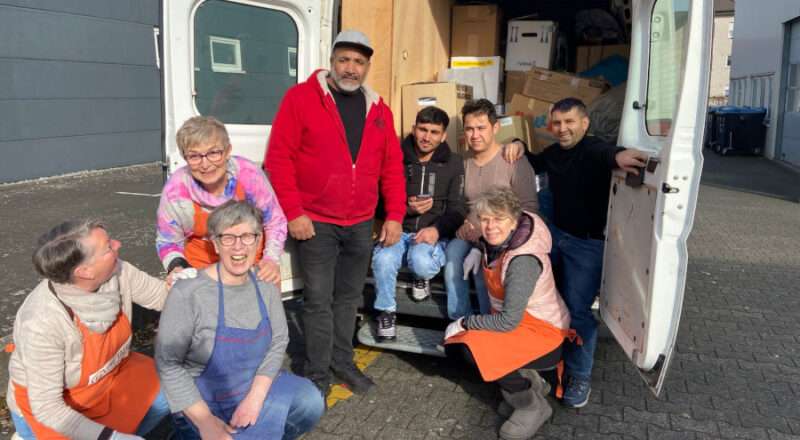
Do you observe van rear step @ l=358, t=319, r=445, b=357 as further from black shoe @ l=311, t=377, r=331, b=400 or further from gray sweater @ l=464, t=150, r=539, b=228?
gray sweater @ l=464, t=150, r=539, b=228

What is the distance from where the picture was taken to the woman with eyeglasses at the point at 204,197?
2.77 metres

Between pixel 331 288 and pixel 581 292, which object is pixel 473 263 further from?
pixel 331 288

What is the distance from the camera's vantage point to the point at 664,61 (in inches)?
120

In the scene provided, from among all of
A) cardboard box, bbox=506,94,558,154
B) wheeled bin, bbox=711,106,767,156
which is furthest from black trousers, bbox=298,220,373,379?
wheeled bin, bbox=711,106,767,156

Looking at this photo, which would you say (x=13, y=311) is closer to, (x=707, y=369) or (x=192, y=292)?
(x=192, y=292)

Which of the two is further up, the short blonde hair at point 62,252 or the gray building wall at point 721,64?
the gray building wall at point 721,64

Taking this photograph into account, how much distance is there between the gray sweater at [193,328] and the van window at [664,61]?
197 cm

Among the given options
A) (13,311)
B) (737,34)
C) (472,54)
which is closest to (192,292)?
(13,311)

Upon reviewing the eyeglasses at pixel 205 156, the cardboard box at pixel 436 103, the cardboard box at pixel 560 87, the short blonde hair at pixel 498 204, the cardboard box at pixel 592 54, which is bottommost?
the short blonde hair at pixel 498 204

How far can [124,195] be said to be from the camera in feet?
31.5

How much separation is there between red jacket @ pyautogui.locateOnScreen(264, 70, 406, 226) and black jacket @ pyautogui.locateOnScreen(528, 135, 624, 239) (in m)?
1.02

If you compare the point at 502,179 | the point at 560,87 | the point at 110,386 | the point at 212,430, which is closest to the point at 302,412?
the point at 212,430

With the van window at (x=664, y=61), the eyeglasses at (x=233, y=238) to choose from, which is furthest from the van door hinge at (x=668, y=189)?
the eyeglasses at (x=233, y=238)

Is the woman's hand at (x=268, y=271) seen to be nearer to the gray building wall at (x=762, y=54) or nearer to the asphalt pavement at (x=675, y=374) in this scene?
the asphalt pavement at (x=675, y=374)
